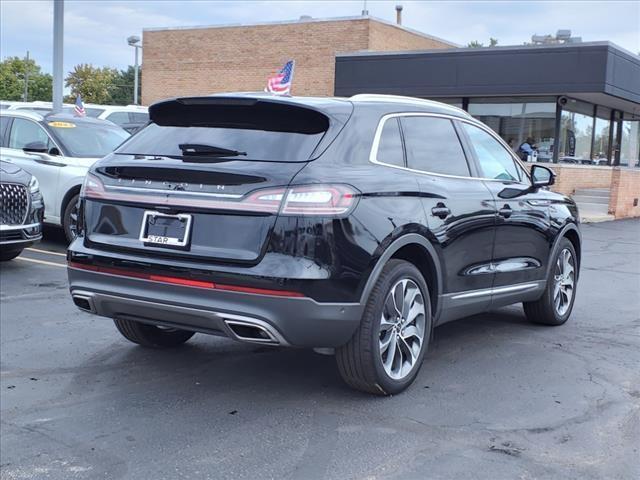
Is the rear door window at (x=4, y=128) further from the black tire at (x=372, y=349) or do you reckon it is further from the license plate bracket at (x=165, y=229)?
the black tire at (x=372, y=349)

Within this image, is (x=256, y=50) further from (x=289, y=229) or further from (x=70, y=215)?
(x=289, y=229)

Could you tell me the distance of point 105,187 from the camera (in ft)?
15.2

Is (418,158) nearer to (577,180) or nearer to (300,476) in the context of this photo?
(300,476)

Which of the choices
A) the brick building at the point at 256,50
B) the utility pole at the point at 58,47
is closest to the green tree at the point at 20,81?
the brick building at the point at 256,50

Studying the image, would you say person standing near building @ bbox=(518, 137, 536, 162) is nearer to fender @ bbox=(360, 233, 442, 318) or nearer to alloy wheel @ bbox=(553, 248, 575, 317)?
alloy wheel @ bbox=(553, 248, 575, 317)

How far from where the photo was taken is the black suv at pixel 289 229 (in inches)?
161

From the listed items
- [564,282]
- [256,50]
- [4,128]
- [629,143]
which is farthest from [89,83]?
A: [564,282]

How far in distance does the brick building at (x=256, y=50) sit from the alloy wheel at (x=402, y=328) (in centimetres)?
2675

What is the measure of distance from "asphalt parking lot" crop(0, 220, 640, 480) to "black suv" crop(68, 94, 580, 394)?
447 mm

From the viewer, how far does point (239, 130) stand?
14.9 feet

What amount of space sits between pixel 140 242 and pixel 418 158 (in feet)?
6.24

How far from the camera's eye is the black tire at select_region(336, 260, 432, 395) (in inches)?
171

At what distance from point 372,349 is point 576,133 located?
23487 mm

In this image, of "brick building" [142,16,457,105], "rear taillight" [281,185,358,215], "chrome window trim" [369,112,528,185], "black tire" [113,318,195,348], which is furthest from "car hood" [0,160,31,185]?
"brick building" [142,16,457,105]
